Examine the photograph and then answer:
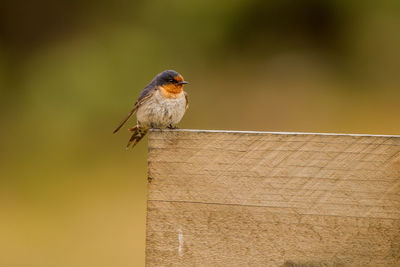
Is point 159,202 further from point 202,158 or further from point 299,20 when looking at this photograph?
point 299,20

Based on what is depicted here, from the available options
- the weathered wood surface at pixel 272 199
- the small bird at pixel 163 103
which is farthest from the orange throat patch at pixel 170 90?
the weathered wood surface at pixel 272 199

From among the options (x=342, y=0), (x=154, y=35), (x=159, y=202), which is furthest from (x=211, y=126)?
(x=159, y=202)

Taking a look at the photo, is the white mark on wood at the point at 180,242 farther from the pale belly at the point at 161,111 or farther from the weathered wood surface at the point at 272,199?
the pale belly at the point at 161,111

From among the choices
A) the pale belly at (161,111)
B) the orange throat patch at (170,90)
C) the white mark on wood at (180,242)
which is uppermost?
the orange throat patch at (170,90)

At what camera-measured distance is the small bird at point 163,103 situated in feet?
11.3

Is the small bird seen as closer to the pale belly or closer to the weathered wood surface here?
the pale belly

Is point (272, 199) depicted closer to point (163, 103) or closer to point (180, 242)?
point (180, 242)

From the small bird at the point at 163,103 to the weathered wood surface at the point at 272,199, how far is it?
1997 mm

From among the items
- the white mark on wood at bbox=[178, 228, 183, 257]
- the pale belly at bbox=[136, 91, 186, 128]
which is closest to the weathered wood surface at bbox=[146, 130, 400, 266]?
the white mark on wood at bbox=[178, 228, 183, 257]

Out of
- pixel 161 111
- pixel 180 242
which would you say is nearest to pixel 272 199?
pixel 180 242

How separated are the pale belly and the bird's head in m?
0.03

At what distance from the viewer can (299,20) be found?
22.5 feet

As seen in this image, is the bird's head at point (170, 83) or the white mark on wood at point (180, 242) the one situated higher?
the bird's head at point (170, 83)

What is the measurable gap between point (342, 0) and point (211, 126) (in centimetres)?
206
